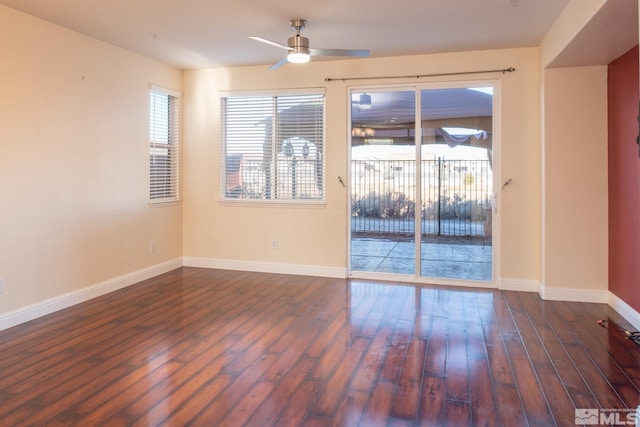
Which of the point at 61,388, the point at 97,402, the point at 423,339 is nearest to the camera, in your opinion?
the point at 97,402

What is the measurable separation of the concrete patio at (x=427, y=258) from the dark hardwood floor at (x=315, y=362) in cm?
61

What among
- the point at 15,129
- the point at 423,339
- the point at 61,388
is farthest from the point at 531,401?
the point at 15,129

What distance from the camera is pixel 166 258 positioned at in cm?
567

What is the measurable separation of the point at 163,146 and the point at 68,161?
60.0 inches

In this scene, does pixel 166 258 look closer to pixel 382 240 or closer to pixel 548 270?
pixel 382 240

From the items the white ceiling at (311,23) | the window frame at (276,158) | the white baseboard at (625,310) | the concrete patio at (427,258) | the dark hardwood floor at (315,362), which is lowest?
the dark hardwood floor at (315,362)

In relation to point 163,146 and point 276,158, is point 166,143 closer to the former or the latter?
point 163,146

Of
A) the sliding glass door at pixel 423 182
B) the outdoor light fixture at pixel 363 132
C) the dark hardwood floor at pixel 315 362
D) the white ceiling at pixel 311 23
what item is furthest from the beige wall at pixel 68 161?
the sliding glass door at pixel 423 182

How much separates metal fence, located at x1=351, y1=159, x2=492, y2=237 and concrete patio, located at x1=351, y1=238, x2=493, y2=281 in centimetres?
15

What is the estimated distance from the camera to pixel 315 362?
291 centimetres

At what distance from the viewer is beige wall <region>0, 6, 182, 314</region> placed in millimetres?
3625

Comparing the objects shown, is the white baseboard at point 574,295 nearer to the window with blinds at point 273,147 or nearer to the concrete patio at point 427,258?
the concrete patio at point 427,258

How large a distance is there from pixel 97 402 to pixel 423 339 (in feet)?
7.36

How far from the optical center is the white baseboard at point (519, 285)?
4766 mm
